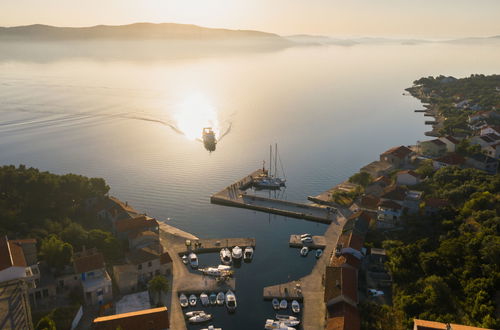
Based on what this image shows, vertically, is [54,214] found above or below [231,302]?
above

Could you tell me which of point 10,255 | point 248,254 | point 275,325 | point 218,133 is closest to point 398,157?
point 248,254

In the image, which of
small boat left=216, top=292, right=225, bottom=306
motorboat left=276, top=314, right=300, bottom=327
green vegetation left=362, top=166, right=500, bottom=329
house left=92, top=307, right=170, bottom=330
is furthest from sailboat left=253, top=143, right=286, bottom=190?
house left=92, top=307, right=170, bottom=330

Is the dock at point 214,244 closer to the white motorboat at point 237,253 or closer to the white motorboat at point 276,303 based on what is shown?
the white motorboat at point 237,253

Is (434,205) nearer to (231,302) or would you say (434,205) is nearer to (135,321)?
(231,302)

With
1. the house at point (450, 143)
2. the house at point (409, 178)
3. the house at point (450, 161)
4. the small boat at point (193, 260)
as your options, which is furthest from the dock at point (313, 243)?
the house at point (450, 143)

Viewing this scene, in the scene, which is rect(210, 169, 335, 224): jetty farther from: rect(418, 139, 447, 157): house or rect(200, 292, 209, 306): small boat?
rect(418, 139, 447, 157): house

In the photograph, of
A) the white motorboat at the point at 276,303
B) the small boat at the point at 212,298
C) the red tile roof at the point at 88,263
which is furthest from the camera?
the small boat at the point at 212,298

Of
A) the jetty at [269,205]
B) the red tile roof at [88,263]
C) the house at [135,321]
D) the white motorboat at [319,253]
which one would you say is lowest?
the house at [135,321]
